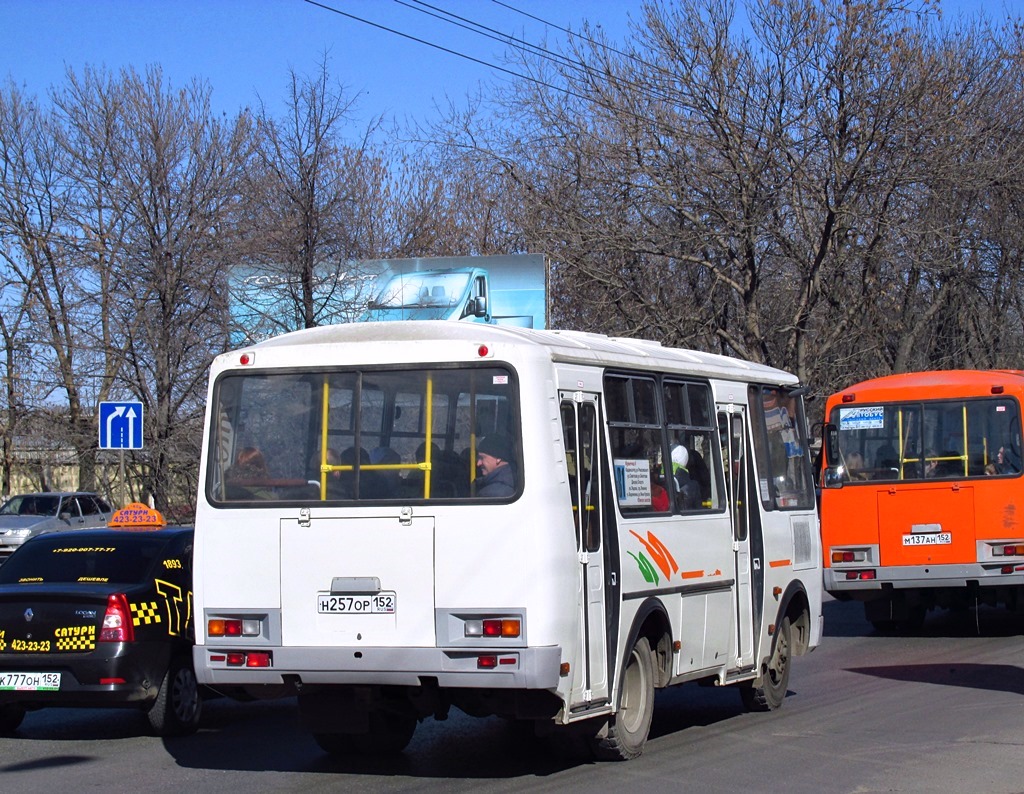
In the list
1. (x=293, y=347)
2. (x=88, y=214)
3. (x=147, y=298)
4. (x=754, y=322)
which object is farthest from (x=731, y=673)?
(x=88, y=214)

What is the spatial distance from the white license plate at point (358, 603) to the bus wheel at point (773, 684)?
3.96 metres

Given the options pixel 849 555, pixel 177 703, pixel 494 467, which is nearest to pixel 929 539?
pixel 849 555

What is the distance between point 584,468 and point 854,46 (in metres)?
17.7

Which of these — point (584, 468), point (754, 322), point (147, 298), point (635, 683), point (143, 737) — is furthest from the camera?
point (147, 298)

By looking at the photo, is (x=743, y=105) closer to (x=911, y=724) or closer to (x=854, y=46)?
(x=854, y=46)

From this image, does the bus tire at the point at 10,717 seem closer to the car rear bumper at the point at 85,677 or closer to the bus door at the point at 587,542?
the car rear bumper at the point at 85,677

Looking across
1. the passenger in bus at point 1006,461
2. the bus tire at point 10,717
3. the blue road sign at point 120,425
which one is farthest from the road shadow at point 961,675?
the blue road sign at point 120,425

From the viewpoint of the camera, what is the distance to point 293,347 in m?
8.26

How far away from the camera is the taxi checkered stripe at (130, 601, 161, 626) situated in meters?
9.42

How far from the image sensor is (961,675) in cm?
1249

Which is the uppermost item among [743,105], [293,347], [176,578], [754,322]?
[743,105]

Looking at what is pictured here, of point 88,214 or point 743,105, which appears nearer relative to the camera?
point 743,105

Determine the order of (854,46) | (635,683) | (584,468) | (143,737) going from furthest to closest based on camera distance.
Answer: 1. (854,46)
2. (143,737)
3. (635,683)
4. (584,468)

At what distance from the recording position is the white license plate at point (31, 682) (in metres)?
9.19
